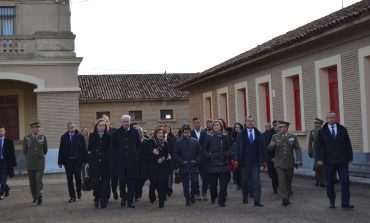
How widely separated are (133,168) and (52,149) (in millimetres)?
13420

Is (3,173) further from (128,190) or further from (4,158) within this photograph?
(128,190)

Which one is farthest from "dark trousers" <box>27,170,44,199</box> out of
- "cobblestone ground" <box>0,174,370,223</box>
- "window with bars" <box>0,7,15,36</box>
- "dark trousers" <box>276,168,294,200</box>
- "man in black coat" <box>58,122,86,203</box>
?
"window with bars" <box>0,7,15,36</box>

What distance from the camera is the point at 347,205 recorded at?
12.1m

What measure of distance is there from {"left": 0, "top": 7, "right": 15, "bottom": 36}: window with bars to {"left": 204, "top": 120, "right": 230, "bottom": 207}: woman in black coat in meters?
15.8

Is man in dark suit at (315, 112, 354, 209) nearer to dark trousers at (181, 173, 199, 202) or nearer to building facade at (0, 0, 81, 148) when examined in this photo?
dark trousers at (181, 173, 199, 202)

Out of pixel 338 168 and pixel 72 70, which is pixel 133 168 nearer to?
pixel 338 168

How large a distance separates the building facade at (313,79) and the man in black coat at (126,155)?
21.7ft

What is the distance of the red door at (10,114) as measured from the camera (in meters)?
28.9

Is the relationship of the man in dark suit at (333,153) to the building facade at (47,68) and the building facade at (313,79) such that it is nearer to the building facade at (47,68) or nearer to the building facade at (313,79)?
the building facade at (313,79)

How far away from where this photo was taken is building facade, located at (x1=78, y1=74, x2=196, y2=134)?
49656 millimetres

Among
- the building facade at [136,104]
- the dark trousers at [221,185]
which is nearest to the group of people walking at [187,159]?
the dark trousers at [221,185]

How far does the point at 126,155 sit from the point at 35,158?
243cm

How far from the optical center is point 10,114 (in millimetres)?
29031

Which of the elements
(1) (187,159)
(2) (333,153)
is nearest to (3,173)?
(1) (187,159)
